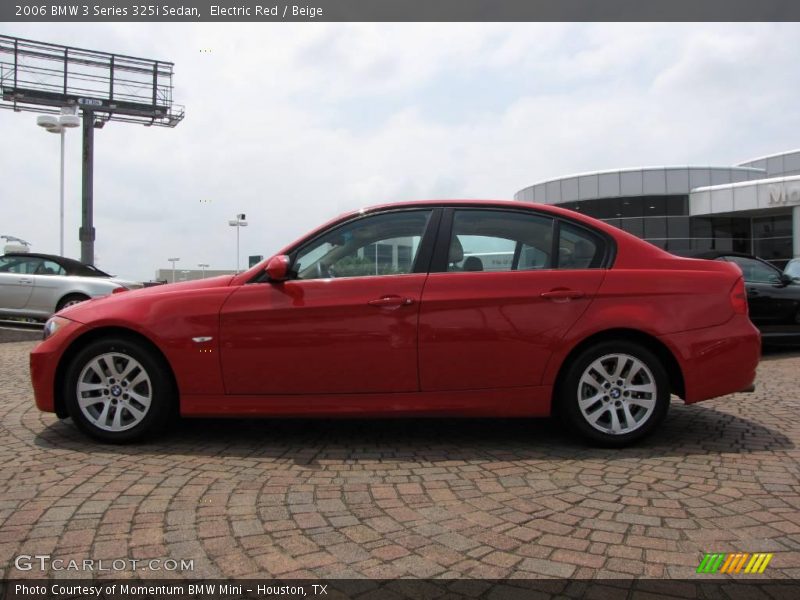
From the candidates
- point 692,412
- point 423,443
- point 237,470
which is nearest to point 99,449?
point 237,470

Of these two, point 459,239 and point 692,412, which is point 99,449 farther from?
point 692,412

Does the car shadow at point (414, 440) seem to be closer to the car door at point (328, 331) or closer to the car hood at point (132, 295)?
the car door at point (328, 331)

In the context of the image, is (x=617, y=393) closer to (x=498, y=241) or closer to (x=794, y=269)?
(x=498, y=241)

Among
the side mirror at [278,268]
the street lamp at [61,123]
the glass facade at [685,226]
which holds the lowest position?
the side mirror at [278,268]

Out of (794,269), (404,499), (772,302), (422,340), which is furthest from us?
(794,269)

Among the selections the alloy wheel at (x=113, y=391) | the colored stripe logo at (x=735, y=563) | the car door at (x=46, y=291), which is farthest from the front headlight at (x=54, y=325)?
the car door at (x=46, y=291)

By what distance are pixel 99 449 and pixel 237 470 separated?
1.09 m

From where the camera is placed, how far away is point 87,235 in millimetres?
32719

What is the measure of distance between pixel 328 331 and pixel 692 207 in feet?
109

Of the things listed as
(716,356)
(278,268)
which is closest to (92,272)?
(278,268)

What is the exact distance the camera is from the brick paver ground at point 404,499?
2451mm

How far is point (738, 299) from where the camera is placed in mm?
3992

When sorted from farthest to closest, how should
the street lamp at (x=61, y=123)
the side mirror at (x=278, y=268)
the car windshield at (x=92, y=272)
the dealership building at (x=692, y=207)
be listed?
the dealership building at (x=692, y=207) → the street lamp at (x=61, y=123) → the car windshield at (x=92, y=272) → the side mirror at (x=278, y=268)

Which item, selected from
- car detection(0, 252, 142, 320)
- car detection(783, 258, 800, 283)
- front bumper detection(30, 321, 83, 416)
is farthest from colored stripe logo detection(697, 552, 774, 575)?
car detection(0, 252, 142, 320)
